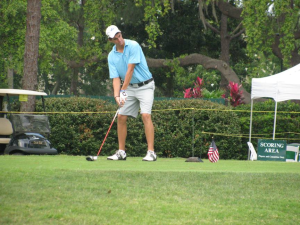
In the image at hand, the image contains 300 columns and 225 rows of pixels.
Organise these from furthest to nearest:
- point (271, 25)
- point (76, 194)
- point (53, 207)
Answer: point (271, 25) → point (76, 194) → point (53, 207)

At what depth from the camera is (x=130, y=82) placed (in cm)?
922

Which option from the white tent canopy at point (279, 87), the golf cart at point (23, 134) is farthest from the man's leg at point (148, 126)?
the white tent canopy at point (279, 87)

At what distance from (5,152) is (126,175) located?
5.71 m

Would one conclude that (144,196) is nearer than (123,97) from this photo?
Yes

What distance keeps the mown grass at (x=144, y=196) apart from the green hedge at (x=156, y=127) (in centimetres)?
812

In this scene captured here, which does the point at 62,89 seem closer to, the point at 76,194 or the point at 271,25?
the point at 271,25

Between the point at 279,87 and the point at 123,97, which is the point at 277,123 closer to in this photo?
the point at 279,87

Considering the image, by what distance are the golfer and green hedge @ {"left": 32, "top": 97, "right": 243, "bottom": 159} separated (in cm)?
587

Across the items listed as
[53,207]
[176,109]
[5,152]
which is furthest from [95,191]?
[176,109]

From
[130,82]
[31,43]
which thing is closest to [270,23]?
[31,43]

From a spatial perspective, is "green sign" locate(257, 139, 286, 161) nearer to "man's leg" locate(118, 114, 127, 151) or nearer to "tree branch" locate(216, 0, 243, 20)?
"man's leg" locate(118, 114, 127, 151)

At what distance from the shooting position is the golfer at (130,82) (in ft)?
28.9

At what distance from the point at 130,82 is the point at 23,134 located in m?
3.75

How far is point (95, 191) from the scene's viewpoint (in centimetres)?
580
